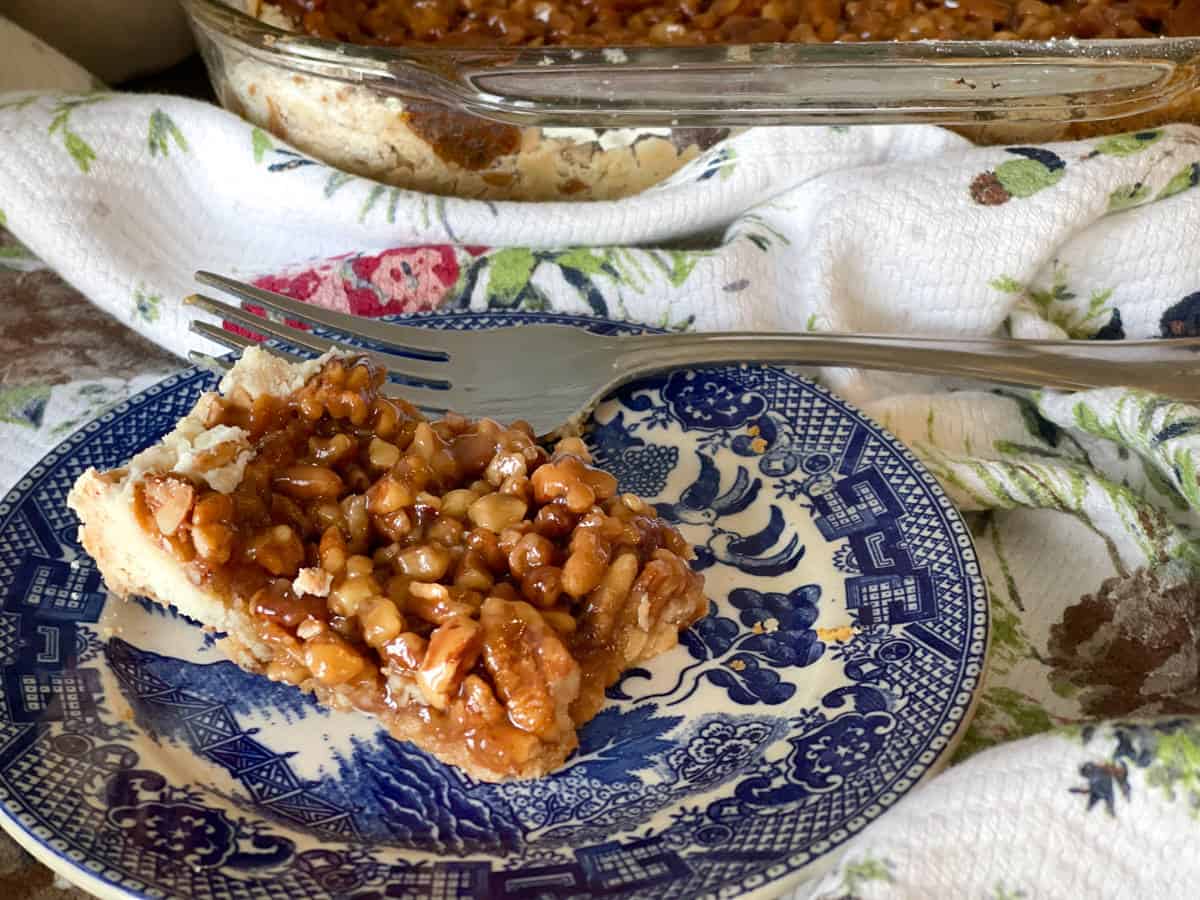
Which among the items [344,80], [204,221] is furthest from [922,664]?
[204,221]

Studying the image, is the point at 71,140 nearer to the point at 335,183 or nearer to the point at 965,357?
the point at 335,183

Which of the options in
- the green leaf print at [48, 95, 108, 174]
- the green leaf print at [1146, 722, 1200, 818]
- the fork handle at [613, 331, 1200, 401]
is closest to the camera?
the green leaf print at [1146, 722, 1200, 818]

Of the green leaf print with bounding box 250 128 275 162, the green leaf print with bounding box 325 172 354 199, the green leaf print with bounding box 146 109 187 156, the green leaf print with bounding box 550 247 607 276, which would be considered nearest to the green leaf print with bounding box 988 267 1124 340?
the green leaf print with bounding box 550 247 607 276

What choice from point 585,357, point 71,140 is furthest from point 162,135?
point 585,357

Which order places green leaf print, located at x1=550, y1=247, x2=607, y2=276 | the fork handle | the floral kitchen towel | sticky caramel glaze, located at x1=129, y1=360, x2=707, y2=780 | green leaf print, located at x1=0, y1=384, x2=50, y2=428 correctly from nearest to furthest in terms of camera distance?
sticky caramel glaze, located at x1=129, y1=360, x2=707, y2=780 → the floral kitchen towel → the fork handle → green leaf print, located at x1=0, y1=384, x2=50, y2=428 → green leaf print, located at x1=550, y1=247, x2=607, y2=276

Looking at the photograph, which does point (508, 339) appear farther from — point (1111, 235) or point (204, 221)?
point (1111, 235)

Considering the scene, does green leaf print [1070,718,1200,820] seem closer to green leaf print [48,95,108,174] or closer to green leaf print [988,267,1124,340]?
green leaf print [988,267,1124,340]

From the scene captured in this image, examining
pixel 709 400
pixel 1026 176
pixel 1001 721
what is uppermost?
pixel 1026 176
